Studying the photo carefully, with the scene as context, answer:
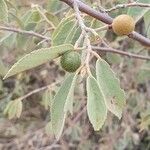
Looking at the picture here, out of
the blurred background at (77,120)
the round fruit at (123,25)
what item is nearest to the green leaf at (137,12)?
the round fruit at (123,25)

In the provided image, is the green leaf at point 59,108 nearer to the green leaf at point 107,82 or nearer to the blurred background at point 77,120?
the green leaf at point 107,82

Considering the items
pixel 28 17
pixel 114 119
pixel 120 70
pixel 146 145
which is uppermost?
pixel 28 17

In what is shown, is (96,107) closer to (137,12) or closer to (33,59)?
(33,59)

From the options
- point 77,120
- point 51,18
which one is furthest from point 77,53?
point 77,120

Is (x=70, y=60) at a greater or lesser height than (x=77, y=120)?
greater

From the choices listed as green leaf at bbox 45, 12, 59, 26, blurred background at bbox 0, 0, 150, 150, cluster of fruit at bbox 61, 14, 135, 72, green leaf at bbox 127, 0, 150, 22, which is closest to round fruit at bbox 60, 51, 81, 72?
cluster of fruit at bbox 61, 14, 135, 72

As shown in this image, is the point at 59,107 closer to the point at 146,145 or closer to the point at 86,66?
the point at 86,66

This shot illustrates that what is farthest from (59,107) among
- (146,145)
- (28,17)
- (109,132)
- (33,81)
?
(33,81)

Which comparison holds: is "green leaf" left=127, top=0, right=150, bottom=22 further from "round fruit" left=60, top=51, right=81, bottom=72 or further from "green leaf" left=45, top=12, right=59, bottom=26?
"round fruit" left=60, top=51, right=81, bottom=72
